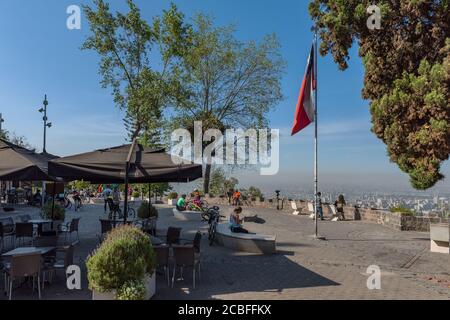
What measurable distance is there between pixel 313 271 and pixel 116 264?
16.2 ft

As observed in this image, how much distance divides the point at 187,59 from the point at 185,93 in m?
2.86

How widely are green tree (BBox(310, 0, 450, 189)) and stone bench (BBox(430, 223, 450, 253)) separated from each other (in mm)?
3952

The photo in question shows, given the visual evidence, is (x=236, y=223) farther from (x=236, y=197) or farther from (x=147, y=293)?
(x=236, y=197)

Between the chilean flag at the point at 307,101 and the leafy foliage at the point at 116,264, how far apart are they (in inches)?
378

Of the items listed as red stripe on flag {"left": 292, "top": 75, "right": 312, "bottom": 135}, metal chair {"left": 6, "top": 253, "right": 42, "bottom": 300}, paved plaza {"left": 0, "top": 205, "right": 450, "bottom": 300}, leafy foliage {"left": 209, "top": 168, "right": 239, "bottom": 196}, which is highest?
red stripe on flag {"left": 292, "top": 75, "right": 312, "bottom": 135}

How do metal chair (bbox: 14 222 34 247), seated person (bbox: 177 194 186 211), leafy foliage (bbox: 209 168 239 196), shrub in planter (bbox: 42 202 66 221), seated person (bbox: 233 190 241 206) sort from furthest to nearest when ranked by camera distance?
1. leafy foliage (bbox: 209 168 239 196)
2. seated person (bbox: 233 190 241 206)
3. seated person (bbox: 177 194 186 211)
4. shrub in planter (bbox: 42 202 66 221)
5. metal chair (bbox: 14 222 34 247)

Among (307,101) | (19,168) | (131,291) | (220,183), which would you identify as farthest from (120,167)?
(220,183)

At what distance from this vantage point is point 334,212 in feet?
73.2

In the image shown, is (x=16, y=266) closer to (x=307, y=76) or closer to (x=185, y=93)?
(x=307, y=76)

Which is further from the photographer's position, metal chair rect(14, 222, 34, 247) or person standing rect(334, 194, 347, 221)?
person standing rect(334, 194, 347, 221)

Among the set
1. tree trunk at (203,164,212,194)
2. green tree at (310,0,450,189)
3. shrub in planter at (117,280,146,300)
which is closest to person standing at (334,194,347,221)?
green tree at (310,0,450,189)

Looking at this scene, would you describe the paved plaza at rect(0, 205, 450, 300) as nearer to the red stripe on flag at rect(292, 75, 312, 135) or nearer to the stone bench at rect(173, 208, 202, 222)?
the red stripe on flag at rect(292, 75, 312, 135)

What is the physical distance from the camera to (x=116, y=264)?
603cm

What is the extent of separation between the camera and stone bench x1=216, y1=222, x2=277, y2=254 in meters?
11.3
